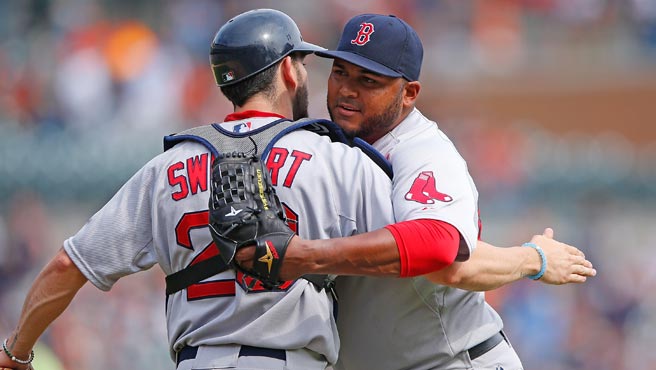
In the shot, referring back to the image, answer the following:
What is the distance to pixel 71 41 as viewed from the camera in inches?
525

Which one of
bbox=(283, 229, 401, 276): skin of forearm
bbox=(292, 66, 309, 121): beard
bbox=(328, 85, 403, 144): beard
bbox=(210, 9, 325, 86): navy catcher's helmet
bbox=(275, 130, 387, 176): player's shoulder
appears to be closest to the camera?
bbox=(283, 229, 401, 276): skin of forearm

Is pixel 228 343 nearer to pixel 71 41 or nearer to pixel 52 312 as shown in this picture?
pixel 52 312

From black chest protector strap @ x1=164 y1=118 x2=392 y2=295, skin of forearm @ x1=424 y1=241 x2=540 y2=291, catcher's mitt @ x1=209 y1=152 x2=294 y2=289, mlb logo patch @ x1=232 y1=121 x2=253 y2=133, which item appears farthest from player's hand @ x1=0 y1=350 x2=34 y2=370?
skin of forearm @ x1=424 y1=241 x2=540 y2=291

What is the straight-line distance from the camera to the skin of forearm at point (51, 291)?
395 cm

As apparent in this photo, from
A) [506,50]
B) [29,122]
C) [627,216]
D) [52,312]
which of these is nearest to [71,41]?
[29,122]

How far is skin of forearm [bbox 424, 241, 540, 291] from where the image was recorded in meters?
3.89

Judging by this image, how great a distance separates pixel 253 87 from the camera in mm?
4090

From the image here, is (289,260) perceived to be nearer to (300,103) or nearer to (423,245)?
(423,245)

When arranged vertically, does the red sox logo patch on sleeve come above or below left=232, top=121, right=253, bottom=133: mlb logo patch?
below

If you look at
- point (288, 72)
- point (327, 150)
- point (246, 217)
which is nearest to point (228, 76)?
point (288, 72)

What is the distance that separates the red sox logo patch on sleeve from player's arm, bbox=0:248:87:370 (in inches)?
49.1

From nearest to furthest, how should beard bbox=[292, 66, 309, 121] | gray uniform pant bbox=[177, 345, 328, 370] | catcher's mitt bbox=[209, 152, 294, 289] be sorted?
catcher's mitt bbox=[209, 152, 294, 289]
gray uniform pant bbox=[177, 345, 328, 370]
beard bbox=[292, 66, 309, 121]

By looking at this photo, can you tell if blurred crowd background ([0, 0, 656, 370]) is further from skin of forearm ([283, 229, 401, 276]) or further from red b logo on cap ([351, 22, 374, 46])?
skin of forearm ([283, 229, 401, 276])

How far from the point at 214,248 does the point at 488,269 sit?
102cm
